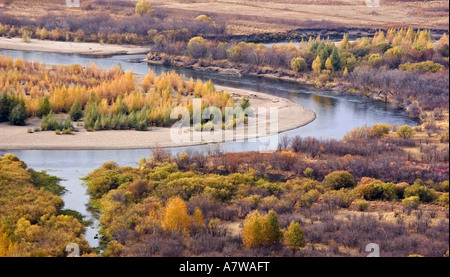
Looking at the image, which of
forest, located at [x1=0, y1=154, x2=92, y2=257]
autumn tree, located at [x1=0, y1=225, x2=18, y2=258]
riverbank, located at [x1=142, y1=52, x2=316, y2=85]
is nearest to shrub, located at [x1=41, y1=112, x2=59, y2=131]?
forest, located at [x1=0, y1=154, x2=92, y2=257]

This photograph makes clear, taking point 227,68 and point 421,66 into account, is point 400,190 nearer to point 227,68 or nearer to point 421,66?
point 421,66

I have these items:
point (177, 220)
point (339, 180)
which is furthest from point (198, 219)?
point (339, 180)

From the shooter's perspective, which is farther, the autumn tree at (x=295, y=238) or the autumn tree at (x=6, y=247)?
the autumn tree at (x=295, y=238)

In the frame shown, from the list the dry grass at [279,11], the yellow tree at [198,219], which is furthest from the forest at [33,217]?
the dry grass at [279,11]

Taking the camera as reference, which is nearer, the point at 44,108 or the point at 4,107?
the point at 4,107

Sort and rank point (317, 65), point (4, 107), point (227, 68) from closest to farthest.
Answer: point (4, 107) → point (317, 65) → point (227, 68)

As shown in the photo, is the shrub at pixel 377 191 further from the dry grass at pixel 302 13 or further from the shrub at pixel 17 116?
the dry grass at pixel 302 13
